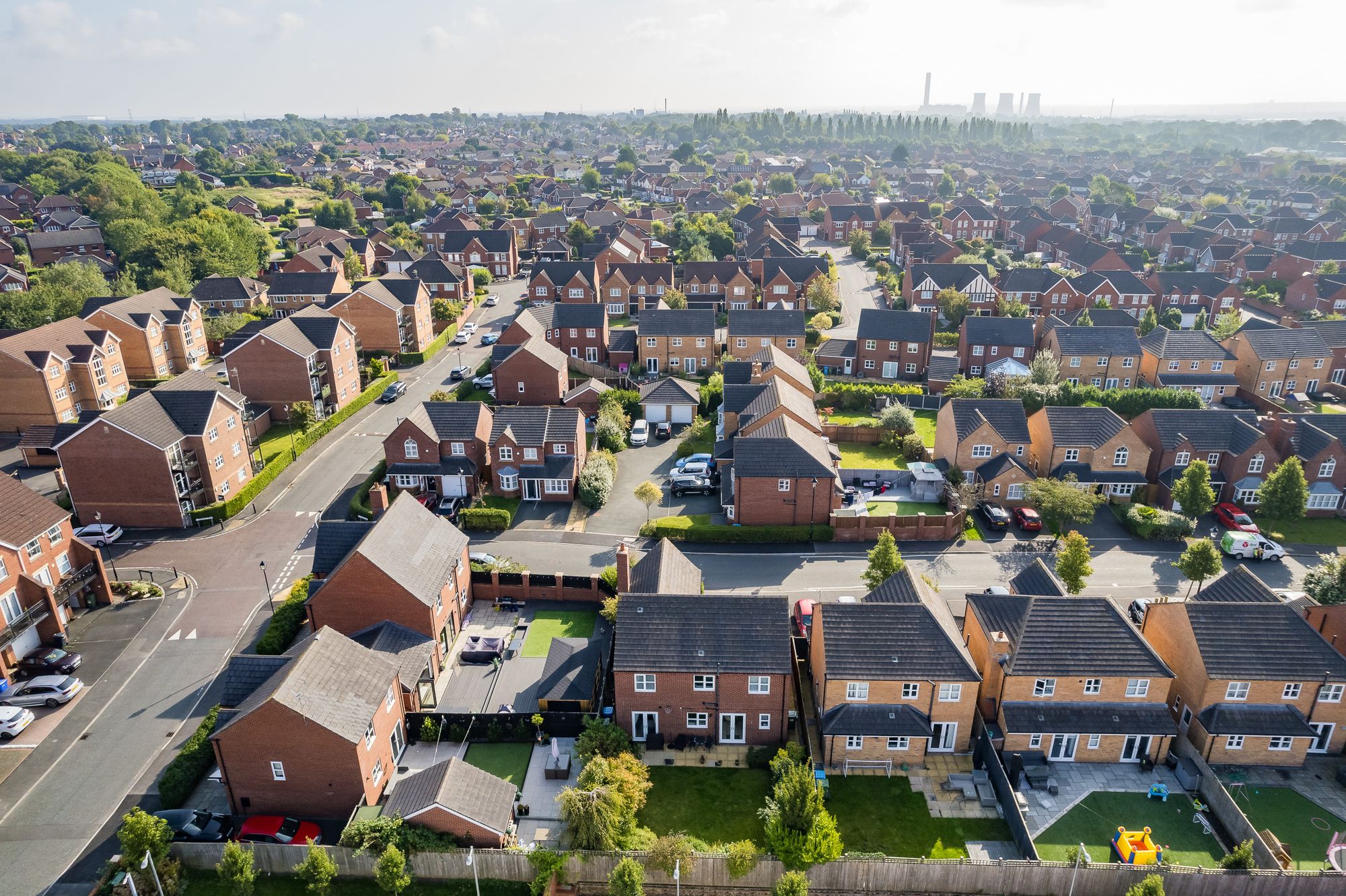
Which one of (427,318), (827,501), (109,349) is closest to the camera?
(827,501)

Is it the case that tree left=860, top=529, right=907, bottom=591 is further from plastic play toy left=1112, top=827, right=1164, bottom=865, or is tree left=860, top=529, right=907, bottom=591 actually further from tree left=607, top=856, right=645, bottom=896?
tree left=607, top=856, right=645, bottom=896

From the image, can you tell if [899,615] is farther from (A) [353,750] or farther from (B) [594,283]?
(B) [594,283]

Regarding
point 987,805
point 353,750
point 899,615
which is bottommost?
point 987,805

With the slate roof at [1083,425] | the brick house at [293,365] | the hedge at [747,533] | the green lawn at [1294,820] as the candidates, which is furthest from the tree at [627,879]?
the brick house at [293,365]

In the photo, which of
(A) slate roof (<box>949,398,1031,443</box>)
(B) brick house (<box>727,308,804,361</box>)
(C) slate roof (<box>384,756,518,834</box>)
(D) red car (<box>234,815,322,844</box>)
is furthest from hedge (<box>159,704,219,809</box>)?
(B) brick house (<box>727,308,804,361</box>)

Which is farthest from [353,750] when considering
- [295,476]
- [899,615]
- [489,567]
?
[295,476]

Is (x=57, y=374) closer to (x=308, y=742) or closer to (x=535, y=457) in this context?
(x=535, y=457)
